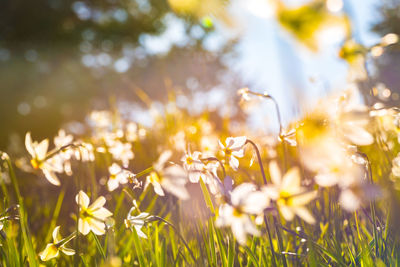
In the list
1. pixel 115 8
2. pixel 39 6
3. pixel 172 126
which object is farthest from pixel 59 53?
pixel 172 126

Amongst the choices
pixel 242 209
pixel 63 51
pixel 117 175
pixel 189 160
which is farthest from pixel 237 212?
pixel 63 51

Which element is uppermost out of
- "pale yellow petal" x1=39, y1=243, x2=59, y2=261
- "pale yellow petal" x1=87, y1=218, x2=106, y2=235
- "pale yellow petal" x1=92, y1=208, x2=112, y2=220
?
"pale yellow petal" x1=92, y1=208, x2=112, y2=220

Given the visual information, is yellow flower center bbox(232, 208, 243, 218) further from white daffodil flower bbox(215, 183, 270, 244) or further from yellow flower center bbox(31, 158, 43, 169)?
yellow flower center bbox(31, 158, 43, 169)

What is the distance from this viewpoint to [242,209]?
701 millimetres

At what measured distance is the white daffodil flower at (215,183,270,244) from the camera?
0.67m

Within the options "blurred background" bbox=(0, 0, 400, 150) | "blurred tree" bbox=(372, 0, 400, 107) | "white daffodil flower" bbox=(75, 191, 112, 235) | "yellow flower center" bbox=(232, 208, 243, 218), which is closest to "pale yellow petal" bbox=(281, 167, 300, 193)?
"yellow flower center" bbox=(232, 208, 243, 218)

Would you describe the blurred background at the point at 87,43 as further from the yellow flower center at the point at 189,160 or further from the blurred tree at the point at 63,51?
the yellow flower center at the point at 189,160

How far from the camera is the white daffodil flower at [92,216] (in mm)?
930

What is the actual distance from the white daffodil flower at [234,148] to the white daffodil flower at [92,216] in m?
0.36

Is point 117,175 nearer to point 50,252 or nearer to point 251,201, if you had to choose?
point 50,252

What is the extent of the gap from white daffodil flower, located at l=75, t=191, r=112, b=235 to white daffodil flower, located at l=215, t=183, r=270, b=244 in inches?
15.0

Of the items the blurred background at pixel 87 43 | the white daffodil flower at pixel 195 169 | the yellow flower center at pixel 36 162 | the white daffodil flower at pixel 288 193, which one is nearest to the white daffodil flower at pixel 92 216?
the yellow flower center at pixel 36 162

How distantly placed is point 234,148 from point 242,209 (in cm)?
30

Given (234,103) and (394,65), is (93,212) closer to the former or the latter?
(234,103)
